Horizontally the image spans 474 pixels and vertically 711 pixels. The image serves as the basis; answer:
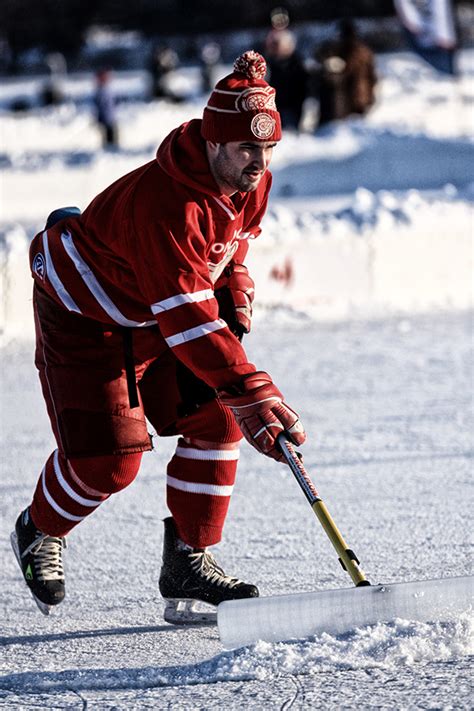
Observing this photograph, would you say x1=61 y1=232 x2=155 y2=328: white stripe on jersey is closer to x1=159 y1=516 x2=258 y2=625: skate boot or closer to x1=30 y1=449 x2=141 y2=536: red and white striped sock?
x1=30 y1=449 x2=141 y2=536: red and white striped sock

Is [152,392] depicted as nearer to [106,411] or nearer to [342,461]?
[106,411]

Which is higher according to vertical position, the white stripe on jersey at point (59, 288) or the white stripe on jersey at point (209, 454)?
the white stripe on jersey at point (59, 288)

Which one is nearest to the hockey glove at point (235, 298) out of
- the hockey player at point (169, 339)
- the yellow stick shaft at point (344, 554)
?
the hockey player at point (169, 339)

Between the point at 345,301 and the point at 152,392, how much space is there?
4.65 metres

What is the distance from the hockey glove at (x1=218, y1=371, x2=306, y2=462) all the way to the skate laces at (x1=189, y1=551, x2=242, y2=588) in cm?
58

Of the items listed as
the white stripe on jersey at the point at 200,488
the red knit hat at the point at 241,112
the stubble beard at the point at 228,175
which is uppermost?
the red knit hat at the point at 241,112

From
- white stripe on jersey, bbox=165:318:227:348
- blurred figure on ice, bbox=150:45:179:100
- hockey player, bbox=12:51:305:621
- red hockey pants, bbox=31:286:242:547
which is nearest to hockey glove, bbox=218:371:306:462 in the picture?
hockey player, bbox=12:51:305:621

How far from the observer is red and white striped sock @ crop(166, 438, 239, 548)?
3395 millimetres

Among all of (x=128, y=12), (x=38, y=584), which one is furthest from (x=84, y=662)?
(x=128, y=12)

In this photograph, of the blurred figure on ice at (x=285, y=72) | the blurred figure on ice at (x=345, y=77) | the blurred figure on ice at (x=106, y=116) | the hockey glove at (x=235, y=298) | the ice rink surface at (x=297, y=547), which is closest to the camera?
the ice rink surface at (x=297, y=547)

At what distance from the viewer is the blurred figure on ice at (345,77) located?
1535 cm

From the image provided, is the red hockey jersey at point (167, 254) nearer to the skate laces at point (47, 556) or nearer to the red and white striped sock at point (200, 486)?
the red and white striped sock at point (200, 486)

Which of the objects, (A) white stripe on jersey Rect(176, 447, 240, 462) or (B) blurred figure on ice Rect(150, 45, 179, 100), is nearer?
(A) white stripe on jersey Rect(176, 447, 240, 462)

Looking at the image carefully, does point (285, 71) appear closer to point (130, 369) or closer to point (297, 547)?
point (297, 547)
